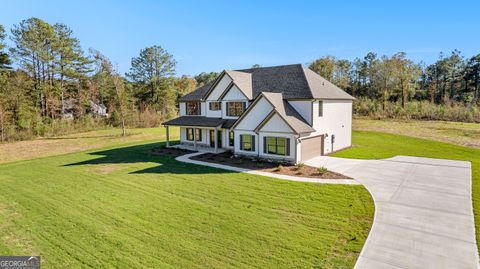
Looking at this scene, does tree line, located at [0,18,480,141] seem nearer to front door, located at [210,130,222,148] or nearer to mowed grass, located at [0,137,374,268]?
front door, located at [210,130,222,148]

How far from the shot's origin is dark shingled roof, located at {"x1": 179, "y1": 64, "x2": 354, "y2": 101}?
2172 cm

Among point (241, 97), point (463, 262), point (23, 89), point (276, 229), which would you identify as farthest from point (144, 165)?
point (23, 89)

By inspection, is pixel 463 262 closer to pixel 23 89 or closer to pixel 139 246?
pixel 139 246

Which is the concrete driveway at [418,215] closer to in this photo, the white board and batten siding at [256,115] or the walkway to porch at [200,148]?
the white board and batten siding at [256,115]

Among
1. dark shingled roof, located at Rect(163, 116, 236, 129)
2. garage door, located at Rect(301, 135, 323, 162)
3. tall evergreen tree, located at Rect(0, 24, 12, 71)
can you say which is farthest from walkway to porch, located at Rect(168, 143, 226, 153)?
tall evergreen tree, located at Rect(0, 24, 12, 71)

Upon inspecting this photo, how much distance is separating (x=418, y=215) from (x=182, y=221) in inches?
362

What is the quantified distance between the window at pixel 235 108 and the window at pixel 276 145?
4505 millimetres

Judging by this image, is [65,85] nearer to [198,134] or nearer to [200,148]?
[198,134]

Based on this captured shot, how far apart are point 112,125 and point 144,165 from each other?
96.0 feet

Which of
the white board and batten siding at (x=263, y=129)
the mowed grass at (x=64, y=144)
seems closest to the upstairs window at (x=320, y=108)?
the white board and batten siding at (x=263, y=129)

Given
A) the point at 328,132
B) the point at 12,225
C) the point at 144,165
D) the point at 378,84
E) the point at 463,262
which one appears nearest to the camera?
the point at 463,262

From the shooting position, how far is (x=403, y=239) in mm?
8922

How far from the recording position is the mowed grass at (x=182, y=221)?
26.8 ft

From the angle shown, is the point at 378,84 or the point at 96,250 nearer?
the point at 96,250
